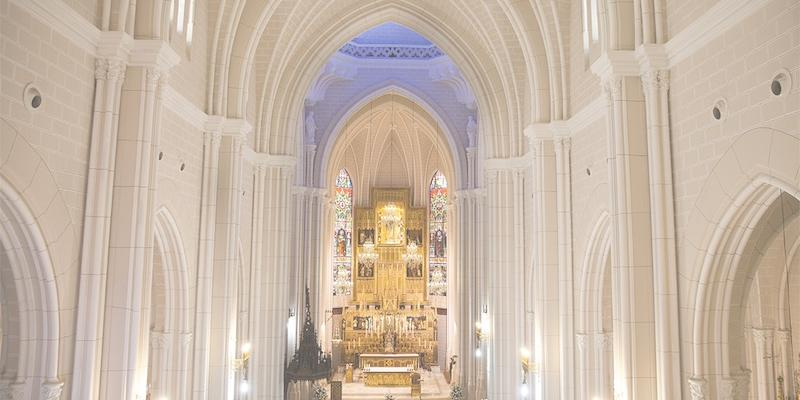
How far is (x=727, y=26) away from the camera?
26.7 feet

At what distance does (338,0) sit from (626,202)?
13.2m

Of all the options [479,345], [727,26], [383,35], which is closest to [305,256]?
[479,345]

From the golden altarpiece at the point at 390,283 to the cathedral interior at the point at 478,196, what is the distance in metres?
8.58

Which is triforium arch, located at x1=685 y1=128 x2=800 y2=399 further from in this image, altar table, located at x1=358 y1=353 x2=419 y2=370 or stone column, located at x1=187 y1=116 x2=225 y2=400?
altar table, located at x1=358 y1=353 x2=419 y2=370

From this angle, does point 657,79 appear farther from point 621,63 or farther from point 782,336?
point 782,336

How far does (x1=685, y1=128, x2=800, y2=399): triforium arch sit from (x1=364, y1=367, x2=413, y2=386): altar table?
71.4 feet

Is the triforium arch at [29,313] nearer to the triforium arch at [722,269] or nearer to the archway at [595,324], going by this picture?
the triforium arch at [722,269]

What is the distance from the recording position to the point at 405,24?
21.3 m

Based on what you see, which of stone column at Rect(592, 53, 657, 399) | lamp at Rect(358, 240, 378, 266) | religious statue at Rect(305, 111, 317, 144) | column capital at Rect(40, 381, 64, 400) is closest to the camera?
column capital at Rect(40, 381, 64, 400)

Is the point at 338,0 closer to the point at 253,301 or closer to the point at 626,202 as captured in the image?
the point at 253,301

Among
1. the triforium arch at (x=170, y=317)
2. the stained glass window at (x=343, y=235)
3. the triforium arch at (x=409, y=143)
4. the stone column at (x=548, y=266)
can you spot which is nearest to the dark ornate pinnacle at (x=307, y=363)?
the triforium arch at (x=409, y=143)

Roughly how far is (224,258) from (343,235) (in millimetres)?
22674

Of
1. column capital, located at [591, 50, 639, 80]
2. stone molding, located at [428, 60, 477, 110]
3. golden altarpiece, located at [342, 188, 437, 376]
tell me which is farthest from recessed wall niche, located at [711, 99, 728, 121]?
golden altarpiece, located at [342, 188, 437, 376]

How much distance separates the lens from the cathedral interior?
8.11m
